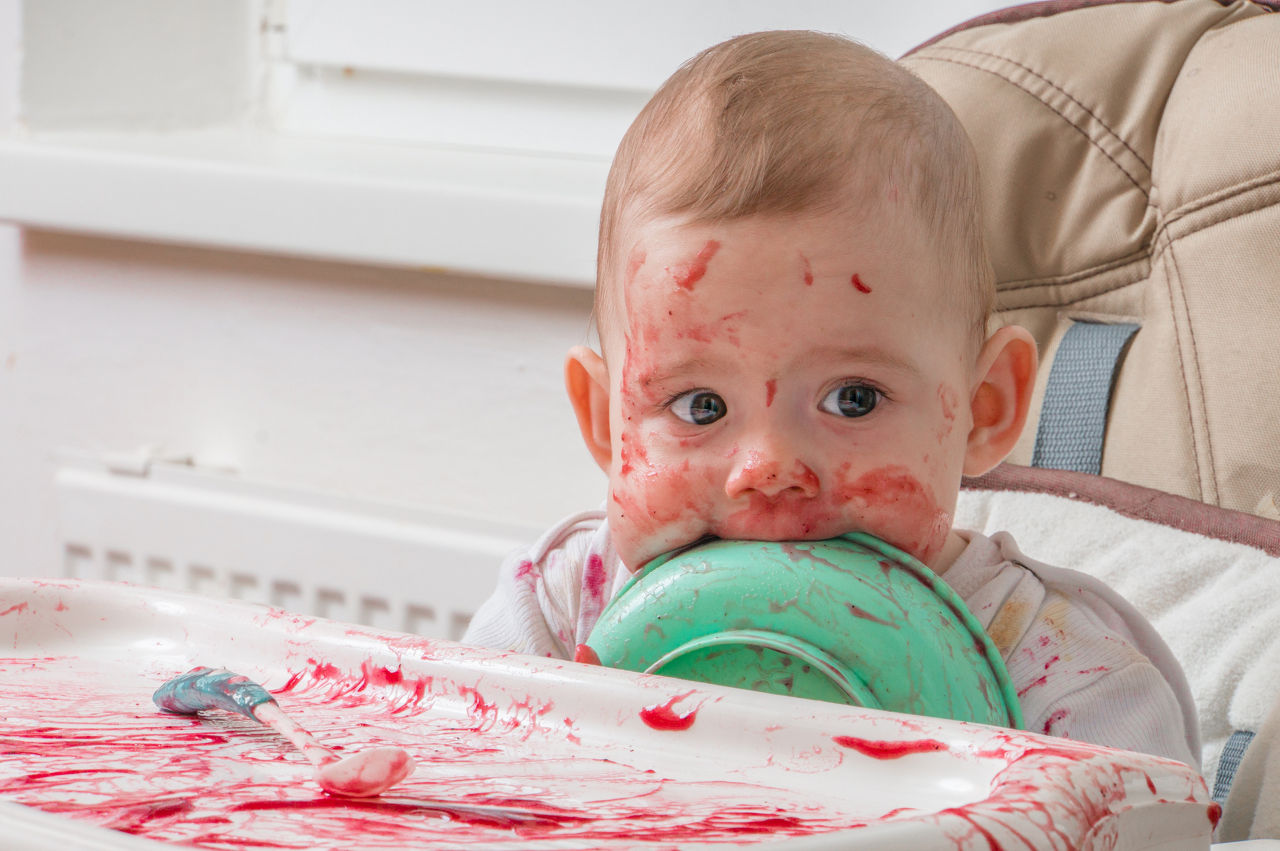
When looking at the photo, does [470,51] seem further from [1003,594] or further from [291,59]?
[1003,594]

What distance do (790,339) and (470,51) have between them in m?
0.91

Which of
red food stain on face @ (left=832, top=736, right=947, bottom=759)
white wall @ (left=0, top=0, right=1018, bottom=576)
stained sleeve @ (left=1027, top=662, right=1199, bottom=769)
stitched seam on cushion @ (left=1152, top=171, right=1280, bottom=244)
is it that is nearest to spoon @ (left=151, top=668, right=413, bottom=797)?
red food stain on face @ (left=832, top=736, right=947, bottom=759)

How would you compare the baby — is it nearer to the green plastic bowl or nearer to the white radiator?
the green plastic bowl

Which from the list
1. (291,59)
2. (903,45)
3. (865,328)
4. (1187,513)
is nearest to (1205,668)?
(1187,513)

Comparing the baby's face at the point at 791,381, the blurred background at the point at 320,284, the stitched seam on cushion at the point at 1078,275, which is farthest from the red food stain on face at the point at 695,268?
the blurred background at the point at 320,284

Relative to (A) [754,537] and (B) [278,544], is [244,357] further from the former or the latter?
(A) [754,537]

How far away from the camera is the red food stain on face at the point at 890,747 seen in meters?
0.37

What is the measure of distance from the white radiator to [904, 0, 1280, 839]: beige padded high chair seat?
508 mm

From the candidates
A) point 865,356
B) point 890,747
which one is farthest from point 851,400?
point 890,747

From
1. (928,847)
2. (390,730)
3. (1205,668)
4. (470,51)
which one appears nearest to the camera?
(928,847)

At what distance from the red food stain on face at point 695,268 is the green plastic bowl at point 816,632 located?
121 millimetres

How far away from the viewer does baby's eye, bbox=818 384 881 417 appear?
22.9 inches

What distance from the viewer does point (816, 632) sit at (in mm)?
500

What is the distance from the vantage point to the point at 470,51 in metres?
1.36
